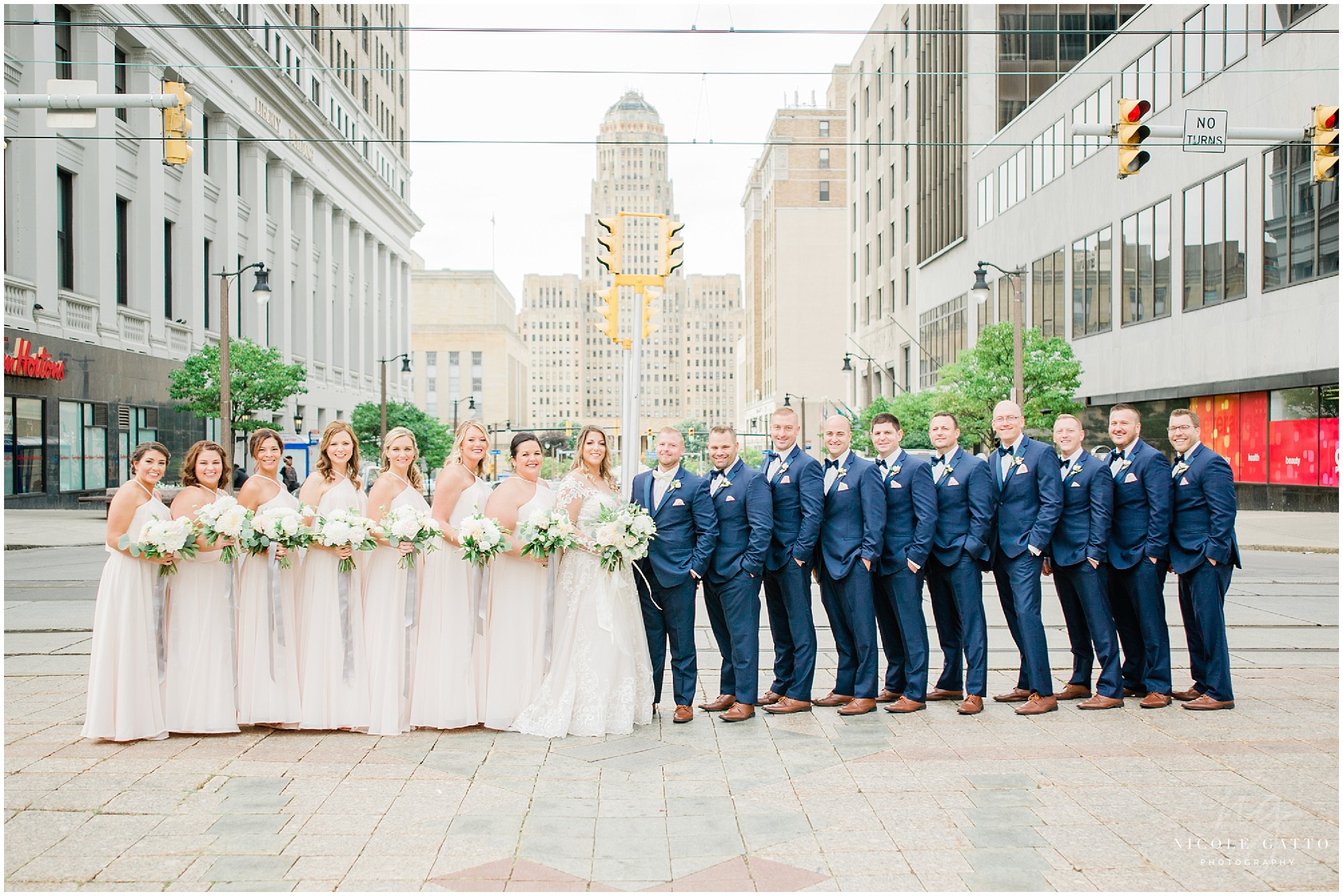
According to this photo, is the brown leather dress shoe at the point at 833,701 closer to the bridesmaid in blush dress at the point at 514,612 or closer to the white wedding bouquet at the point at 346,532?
the bridesmaid in blush dress at the point at 514,612

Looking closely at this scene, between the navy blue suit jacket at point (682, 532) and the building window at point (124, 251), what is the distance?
1386 inches

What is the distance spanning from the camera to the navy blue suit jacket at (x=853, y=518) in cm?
796

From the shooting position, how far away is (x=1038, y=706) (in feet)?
25.8

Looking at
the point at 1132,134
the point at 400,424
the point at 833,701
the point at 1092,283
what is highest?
the point at 1092,283

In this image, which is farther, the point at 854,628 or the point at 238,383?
the point at 238,383

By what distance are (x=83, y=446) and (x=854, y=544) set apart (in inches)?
1266

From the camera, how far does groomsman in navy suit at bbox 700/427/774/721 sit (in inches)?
306

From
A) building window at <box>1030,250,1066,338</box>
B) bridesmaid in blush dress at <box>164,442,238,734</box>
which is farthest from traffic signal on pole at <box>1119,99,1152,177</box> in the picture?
building window at <box>1030,250,1066,338</box>

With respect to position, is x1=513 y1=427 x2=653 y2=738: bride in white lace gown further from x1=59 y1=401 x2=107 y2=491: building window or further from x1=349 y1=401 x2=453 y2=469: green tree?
x1=349 y1=401 x2=453 y2=469: green tree

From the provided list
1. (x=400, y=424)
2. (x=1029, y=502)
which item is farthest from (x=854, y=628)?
(x=400, y=424)

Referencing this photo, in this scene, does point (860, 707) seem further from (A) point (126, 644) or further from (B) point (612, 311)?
(B) point (612, 311)

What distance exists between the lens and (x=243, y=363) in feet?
111

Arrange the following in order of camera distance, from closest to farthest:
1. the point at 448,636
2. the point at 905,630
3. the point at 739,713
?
the point at 448,636 → the point at 739,713 → the point at 905,630

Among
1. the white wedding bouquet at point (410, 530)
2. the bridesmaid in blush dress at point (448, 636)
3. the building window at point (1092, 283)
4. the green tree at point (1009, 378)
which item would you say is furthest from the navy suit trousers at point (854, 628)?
the building window at point (1092, 283)
